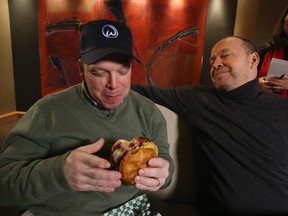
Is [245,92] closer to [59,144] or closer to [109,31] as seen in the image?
[109,31]

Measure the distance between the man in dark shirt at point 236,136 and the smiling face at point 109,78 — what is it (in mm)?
534

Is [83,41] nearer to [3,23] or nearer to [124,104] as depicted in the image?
[124,104]

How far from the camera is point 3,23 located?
13.3ft

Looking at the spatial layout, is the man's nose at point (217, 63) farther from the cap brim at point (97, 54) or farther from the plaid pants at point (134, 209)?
the plaid pants at point (134, 209)

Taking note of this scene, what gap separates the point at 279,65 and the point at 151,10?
2.63m

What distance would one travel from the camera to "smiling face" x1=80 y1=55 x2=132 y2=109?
86cm

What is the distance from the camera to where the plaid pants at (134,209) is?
38.9 inches

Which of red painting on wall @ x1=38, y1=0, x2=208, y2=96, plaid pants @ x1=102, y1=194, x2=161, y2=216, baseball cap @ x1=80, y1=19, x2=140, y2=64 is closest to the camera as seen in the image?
baseball cap @ x1=80, y1=19, x2=140, y2=64

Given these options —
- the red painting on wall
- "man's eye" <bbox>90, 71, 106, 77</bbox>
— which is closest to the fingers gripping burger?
"man's eye" <bbox>90, 71, 106, 77</bbox>

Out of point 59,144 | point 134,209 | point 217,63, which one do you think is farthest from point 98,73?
point 217,63

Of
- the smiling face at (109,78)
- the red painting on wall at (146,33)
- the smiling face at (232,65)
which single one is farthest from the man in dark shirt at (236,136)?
the red painting on wall at (146,33)

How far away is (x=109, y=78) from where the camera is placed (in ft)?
2.86

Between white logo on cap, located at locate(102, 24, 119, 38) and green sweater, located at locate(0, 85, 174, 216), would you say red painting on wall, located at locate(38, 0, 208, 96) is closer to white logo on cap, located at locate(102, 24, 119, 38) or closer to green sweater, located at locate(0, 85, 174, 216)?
green sweater, located at locate(0, 85, 174, 216)

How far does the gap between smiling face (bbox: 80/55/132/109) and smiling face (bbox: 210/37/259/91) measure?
25.4 inches
